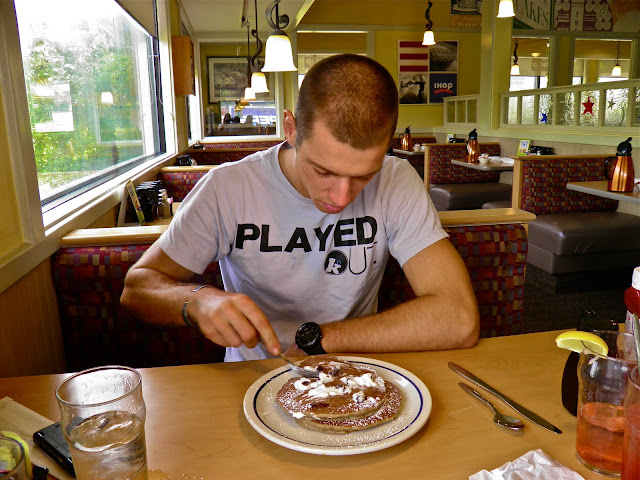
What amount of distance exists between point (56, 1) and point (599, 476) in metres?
2.83

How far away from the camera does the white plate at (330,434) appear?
75 centimetres

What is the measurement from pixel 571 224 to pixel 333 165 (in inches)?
130

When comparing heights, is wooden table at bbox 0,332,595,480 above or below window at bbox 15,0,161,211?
below

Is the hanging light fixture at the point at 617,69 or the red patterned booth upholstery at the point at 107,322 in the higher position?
the hanging light fixture at the point at 617,69

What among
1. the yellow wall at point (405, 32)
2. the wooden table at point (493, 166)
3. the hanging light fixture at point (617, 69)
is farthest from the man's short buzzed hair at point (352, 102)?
the hanging light fixture at point (617, 69)

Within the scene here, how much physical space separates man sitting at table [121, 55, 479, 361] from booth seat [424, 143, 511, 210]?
4.72 m

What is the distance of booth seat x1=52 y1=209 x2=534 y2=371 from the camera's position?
1645 millimetres

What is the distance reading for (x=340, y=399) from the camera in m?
0.85

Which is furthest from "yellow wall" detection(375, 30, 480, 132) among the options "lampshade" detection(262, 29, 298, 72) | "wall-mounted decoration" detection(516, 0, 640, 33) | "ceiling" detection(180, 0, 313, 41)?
"lampshade" detection(262, 29, 298, 72)

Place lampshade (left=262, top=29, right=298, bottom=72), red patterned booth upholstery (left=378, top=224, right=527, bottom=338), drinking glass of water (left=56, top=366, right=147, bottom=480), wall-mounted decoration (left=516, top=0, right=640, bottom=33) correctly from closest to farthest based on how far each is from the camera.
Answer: drinking glass of water (left=56, top=366, right=147, bottom=480) < red patterned booth upholstery (left=378, top=224, right=527, bottom=338) < lampshade (left=262, top=29, right=298, bottom=72) < wall-mounted decoration (left=516, top=0, right=640, bottom=33)

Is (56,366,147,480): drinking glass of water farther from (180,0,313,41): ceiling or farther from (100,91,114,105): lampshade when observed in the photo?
(180,0,313,41): ceiling

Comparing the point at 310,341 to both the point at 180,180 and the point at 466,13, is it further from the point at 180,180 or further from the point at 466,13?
the point at 466,13

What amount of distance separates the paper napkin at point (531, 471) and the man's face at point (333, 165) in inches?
27.8

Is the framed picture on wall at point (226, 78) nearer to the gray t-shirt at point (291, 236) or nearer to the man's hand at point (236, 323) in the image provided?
the gray t-shirt at point (291, 236)
